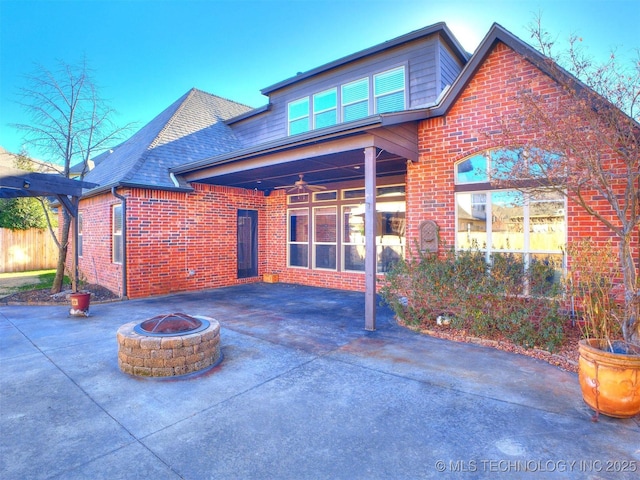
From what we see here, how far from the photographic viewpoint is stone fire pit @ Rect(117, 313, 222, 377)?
408 centimetres

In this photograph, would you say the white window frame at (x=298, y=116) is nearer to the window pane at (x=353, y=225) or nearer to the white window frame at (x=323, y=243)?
the white window frame at (x=323, y=243)

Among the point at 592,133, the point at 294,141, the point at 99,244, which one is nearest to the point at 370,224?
the point at 294,141

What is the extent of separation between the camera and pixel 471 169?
6348mm

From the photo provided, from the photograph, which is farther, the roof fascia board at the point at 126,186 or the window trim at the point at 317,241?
the window trim at the point at 317,241

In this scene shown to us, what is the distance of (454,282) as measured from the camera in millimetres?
5906

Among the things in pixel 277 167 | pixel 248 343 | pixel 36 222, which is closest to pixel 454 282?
pixel 248 343

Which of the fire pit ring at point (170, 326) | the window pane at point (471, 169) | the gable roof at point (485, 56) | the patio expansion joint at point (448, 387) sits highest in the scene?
the gable roof at point (485, 56)

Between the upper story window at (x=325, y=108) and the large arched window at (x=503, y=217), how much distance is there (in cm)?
518

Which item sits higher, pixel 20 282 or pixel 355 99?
pixel 355 99

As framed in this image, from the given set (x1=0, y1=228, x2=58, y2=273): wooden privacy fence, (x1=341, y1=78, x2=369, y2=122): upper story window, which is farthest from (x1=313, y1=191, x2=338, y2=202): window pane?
(x1=0, y1=228, x2=58, y2=273): wooden privacy fence

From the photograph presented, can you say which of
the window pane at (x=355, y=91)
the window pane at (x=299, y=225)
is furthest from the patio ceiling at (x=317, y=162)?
the window pane at (x=355, y=91)

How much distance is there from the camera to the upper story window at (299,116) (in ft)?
36.8

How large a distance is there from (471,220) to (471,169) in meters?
0.91

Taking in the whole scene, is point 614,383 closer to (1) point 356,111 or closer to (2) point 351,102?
(1) point 356,111
